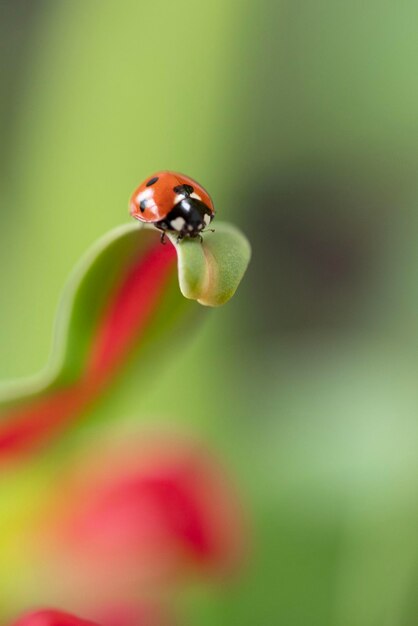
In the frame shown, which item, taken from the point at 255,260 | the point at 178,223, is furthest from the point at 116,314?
the point at 255,260

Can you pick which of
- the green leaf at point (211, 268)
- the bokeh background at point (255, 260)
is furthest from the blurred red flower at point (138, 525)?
→ the green leaf at point (211, 268)

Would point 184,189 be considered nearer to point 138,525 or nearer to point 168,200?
point 168,200

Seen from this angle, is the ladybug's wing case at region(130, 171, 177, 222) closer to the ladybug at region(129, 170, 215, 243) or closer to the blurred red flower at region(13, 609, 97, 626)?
the ladybug at region(129, 170, 215, 243)

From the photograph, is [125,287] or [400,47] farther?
[400,47]

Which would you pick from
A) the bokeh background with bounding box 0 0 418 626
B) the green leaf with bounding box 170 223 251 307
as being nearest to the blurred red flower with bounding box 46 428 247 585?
the bokeh background with bounding box 0 0 418 626

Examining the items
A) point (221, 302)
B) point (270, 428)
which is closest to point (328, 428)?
point (270, 428)

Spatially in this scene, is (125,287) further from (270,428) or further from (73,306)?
(270,428)

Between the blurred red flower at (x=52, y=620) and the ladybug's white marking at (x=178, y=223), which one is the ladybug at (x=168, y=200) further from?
the blurred red flower at (x=52, y=620)
